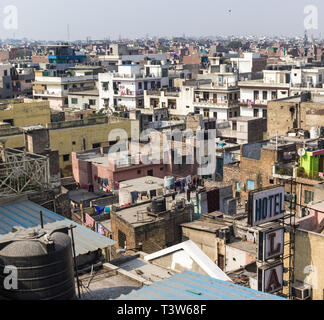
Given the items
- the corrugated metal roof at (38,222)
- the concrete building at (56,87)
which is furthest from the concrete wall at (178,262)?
the concrete building at (56,87)

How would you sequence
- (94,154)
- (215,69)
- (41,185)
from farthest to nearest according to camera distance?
1. (215,69)
2. (94,154)
3. (41,185)

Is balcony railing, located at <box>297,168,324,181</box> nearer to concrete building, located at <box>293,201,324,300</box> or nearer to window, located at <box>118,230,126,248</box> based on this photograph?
concrete building, located at <box>293,201,324,300</box>

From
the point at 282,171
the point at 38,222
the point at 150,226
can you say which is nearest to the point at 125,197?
the point at 150,226

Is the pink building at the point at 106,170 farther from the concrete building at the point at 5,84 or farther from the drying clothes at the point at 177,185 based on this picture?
the concrete building at the point at 5,84
